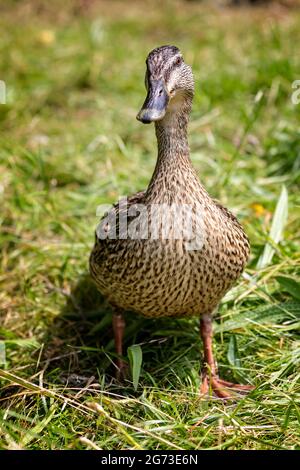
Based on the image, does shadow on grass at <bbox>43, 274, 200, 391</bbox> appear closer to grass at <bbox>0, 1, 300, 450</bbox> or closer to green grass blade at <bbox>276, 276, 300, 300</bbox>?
grass at <bbox>0, 1, 300, 450</bbox>

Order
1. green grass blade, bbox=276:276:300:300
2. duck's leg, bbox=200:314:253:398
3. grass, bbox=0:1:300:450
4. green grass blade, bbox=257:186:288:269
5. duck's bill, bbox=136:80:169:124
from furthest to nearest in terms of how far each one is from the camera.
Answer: green grass blade, bbox=257:186:288:269 < green grass blade, bbox=276:276:300:300 < duck's leg, bbox=200:314:253:398 < grass, bbox=0:1:300:450 < duck's bill, bbox=136:80:169:124

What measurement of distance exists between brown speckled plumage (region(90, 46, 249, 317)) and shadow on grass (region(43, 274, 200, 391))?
30cm

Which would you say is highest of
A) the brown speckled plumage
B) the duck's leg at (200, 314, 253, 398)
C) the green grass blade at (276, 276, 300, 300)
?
the brown speckled plumage

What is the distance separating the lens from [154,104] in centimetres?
234

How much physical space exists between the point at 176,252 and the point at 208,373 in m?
0.57

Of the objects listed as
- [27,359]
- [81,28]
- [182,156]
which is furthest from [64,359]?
[81,28]

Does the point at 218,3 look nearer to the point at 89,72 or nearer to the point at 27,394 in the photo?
the point at 89,72

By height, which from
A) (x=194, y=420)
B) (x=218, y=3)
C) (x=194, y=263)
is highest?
(x=218, y=3)

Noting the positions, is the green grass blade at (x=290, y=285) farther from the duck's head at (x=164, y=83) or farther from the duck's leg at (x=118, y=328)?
the duck's head at (x=164, y=83)

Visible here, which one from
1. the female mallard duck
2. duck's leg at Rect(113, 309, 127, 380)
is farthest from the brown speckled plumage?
duck's leg at Rect(113, 309, 127, 380)

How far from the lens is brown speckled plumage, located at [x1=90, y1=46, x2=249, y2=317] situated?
259 cm

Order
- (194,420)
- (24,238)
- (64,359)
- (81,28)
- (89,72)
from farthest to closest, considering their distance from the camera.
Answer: (81,28)
(89,72)
(24,238)
(64,359)
(194,420)

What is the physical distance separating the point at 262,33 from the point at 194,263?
4.12 meters

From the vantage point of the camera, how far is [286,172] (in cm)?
431
